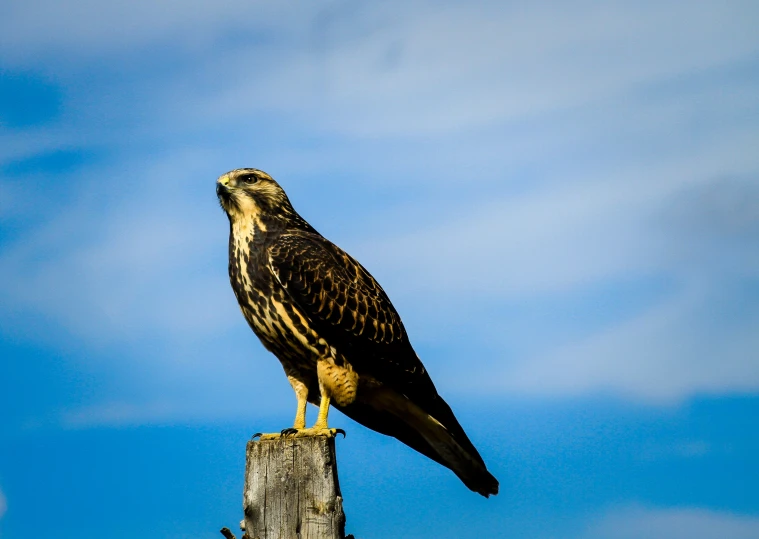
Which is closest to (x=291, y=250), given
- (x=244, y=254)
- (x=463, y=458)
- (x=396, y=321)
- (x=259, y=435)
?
(x=244, y=254)

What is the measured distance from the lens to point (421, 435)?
717 cm

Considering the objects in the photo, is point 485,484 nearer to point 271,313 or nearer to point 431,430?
point 431,430

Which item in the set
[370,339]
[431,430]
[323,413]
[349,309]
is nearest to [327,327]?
[349,309]

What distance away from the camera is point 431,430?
7086 mm

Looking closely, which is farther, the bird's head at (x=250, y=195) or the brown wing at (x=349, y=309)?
the bird's head at (x=250, y=195)

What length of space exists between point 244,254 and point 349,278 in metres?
0.78

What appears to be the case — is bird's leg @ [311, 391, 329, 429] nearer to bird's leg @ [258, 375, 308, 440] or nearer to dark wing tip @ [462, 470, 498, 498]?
bird's leg @ [258, 375, 308, 440]

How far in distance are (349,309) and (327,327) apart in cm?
23

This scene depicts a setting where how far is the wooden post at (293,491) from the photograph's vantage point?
508 centimetres

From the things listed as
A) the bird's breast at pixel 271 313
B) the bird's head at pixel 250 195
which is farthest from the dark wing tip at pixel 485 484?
the bird's head at pixel 250 195

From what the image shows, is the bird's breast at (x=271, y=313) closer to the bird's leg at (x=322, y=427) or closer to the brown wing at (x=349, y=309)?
the brown wing at (x=349, y=309)

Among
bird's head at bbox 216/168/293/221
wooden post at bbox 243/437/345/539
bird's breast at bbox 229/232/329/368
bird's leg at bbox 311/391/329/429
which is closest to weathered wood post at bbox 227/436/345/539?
wooden post at bbox 243/437/345/539

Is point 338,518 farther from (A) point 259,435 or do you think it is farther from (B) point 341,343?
(B) point 341,343

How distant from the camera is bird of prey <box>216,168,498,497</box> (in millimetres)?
6582
